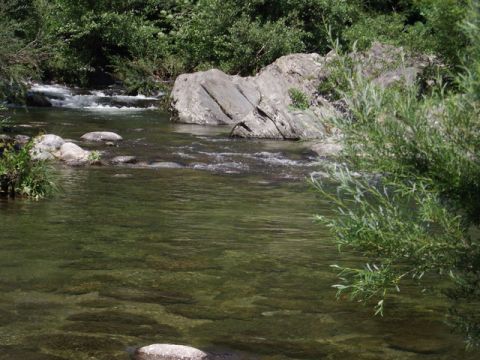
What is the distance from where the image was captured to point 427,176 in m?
4.41

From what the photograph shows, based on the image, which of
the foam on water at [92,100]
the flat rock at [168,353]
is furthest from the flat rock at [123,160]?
the foam on water at [92,100]

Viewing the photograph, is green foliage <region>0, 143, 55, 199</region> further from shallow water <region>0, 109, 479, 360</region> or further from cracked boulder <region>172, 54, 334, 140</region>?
cracked boulder <region>172, 54, 334, 140</region>

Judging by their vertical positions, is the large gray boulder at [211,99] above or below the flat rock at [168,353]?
above

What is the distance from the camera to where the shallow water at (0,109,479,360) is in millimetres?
5820

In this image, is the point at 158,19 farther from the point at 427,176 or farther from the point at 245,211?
the point at 427,176

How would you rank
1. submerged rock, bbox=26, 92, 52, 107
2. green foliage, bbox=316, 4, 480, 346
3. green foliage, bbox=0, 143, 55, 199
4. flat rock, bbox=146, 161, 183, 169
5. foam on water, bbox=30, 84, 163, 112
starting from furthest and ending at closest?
1. foam on water, bbox=30, 84, 163, 112
2. submerged rock, bbox=26, 92, 52, 107
3. flat rock, bbox=146, 161, 183, 169
4. green foliage, bbox=0, 143, 55, 199
5. green foliage, bbox=316, 4, 480, 346

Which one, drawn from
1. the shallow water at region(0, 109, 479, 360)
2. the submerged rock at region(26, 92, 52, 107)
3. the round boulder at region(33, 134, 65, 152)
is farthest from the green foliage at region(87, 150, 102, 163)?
the submerged rock at region(26, 92, 52, 107)

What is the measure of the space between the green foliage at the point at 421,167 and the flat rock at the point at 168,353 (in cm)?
132

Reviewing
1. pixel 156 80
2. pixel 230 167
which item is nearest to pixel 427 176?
pixel 230 167

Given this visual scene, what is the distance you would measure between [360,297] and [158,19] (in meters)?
33.3

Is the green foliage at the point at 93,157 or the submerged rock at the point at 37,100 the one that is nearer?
the green foliage at the point at 93,157

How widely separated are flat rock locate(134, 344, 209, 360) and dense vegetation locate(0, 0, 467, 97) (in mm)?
25729

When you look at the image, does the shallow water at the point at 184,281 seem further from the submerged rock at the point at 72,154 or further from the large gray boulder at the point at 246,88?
the large gray boulder at the point at 246,88

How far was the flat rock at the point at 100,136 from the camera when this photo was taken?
65.9 ft
